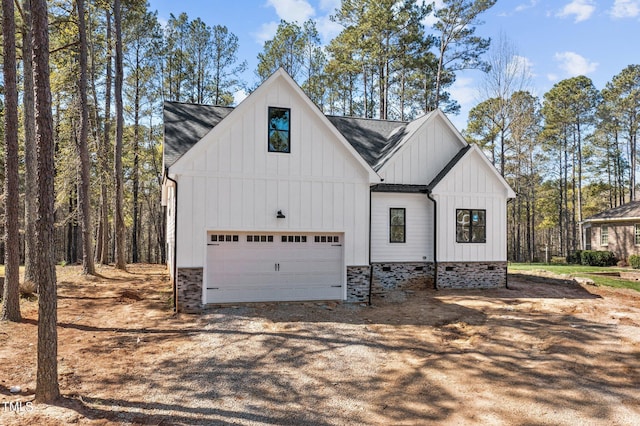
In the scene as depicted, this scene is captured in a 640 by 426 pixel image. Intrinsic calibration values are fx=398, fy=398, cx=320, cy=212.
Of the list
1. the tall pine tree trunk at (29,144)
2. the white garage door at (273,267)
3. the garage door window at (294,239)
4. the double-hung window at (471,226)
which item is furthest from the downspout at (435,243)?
the tall pine tree trunk at (29,144)

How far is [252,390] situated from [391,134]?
13641mm

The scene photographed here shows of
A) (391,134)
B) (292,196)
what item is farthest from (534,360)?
(391,134)

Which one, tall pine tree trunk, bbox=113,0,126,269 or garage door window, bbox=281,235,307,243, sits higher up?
tall pine tree trunk, bbox=113,0,126,269

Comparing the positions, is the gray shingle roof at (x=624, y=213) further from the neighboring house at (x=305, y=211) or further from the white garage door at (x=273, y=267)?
the white garage door at (x=273, y=267)

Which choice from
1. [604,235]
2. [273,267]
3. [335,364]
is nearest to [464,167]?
[273,267]

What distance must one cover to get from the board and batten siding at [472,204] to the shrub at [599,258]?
14.6m

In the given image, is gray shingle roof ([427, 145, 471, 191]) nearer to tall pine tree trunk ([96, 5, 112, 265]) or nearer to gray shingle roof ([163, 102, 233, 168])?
gray shingle roof ([163, 102, 233, 168])

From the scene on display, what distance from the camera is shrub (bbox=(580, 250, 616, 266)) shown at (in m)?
25.3

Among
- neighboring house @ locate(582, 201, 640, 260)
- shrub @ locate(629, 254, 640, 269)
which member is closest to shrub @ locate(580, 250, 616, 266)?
neighboring house @ locate(582, 201, 640, 260)

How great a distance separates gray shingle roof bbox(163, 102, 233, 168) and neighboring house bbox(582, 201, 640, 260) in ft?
85.2

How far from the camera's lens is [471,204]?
15.1m

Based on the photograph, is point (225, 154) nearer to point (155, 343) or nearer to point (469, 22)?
point (155, 343)

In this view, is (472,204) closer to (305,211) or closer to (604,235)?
(305,211)

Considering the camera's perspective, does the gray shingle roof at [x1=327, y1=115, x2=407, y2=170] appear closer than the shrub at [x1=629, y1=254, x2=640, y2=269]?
Yes
